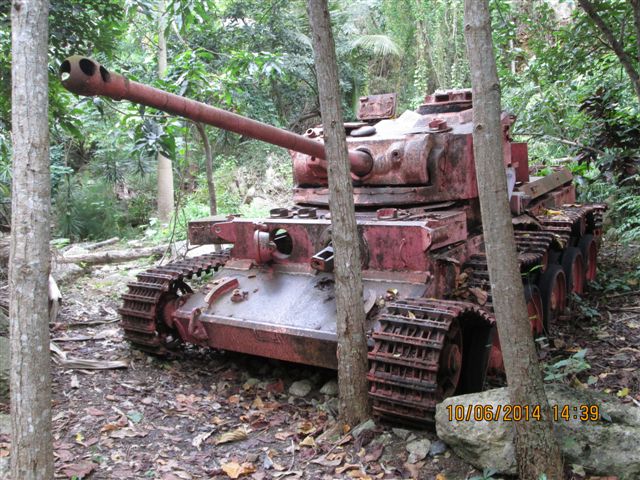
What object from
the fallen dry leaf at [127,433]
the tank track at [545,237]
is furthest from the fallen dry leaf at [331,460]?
the tank track at [545,237]

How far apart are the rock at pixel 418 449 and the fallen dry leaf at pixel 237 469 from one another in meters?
1.06

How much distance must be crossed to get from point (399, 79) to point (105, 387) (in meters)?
17.7

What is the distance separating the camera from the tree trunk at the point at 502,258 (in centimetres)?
333

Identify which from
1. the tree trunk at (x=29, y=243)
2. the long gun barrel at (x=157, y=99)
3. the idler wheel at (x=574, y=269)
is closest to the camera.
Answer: the tree trunk at (x=29, y=243)

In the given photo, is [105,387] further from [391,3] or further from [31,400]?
[391,3]

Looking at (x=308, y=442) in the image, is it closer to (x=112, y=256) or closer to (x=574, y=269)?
(x=574, y=269)

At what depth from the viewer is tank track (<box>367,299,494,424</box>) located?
165 inches

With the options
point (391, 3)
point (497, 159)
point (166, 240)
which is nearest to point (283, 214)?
point (497, 159)

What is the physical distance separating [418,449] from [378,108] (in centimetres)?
447

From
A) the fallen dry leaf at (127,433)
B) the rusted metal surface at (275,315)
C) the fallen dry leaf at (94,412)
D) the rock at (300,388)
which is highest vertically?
the rusted metal surface at (275,315)

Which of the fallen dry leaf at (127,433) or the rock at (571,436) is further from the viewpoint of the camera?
the fallen dry leaf at (127,433)

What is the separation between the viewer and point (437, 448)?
14.1ft

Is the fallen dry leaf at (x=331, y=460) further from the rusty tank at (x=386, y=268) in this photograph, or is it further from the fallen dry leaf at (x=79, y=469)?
the fallen dry leaf at (x=79, y=469)

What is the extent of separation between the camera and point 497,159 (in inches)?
134
